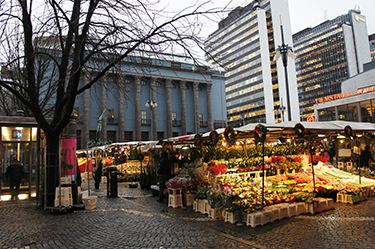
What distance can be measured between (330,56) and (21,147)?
129m

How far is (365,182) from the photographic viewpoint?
11227mm

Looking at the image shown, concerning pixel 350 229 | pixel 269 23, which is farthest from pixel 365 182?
pixel 269 23

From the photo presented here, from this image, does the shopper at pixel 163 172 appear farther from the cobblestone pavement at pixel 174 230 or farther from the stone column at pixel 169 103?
the stone column at pixel 169 103

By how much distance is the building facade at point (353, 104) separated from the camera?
3747 cm

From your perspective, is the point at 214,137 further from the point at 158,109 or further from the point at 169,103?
the point at 158,109

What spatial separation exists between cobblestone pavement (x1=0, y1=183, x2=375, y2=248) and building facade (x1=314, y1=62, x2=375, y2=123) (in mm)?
34684

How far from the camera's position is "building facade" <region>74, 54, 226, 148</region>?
150 ft

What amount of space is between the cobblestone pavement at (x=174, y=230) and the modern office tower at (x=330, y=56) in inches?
4611

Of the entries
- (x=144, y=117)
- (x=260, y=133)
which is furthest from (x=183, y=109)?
(x=260, y=133)

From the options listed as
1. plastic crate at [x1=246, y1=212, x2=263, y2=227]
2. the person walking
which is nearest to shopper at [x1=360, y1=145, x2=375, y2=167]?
plastic crate at [x1=246, y1=212, x2=263, y2=227]

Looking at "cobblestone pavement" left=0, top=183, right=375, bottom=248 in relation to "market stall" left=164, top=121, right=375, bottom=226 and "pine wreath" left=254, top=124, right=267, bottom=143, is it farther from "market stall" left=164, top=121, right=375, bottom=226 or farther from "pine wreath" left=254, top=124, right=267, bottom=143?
"pine wreath" left=254, top=124, right=267, bottom=143

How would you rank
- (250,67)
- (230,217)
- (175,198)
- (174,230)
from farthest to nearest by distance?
(250,67), (175,198), (230,217), (174,230)

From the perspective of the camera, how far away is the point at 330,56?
115 meters

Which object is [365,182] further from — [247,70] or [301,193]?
[247,70]
